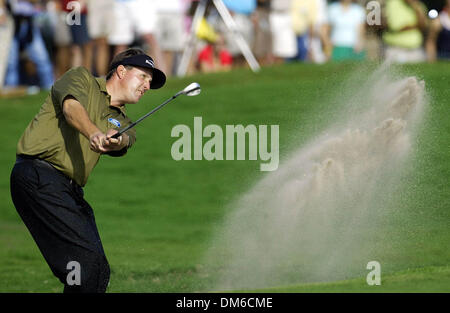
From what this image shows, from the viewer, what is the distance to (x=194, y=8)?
19.0 m

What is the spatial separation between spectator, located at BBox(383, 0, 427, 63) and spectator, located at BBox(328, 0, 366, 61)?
99 centimetres

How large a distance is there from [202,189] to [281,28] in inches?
191

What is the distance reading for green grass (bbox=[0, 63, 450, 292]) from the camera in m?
10.2

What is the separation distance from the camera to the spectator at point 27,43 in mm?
18078

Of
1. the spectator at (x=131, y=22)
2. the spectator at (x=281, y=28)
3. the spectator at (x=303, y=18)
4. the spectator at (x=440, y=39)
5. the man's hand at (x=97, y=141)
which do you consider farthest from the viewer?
the spectator at (x=281, y=28)

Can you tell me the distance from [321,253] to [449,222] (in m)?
1.35

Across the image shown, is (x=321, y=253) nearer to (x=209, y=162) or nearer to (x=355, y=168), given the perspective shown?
(x=355, y=168)

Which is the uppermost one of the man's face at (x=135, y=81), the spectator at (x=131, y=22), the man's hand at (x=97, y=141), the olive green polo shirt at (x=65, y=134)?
the spectator at (x=131, y=22)

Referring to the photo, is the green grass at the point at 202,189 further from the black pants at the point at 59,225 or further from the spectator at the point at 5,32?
the black pants at the point at 59,225

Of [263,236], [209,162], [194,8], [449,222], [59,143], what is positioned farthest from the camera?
[194,8]

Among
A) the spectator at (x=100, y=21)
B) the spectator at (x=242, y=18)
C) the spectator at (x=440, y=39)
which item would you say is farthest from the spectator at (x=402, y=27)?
the spectator at (x=100, y=21)

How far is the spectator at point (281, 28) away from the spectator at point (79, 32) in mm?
3525

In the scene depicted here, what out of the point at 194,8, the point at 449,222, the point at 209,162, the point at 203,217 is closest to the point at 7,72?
the point at 194,8

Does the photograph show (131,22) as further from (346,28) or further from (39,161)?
(39,161)
